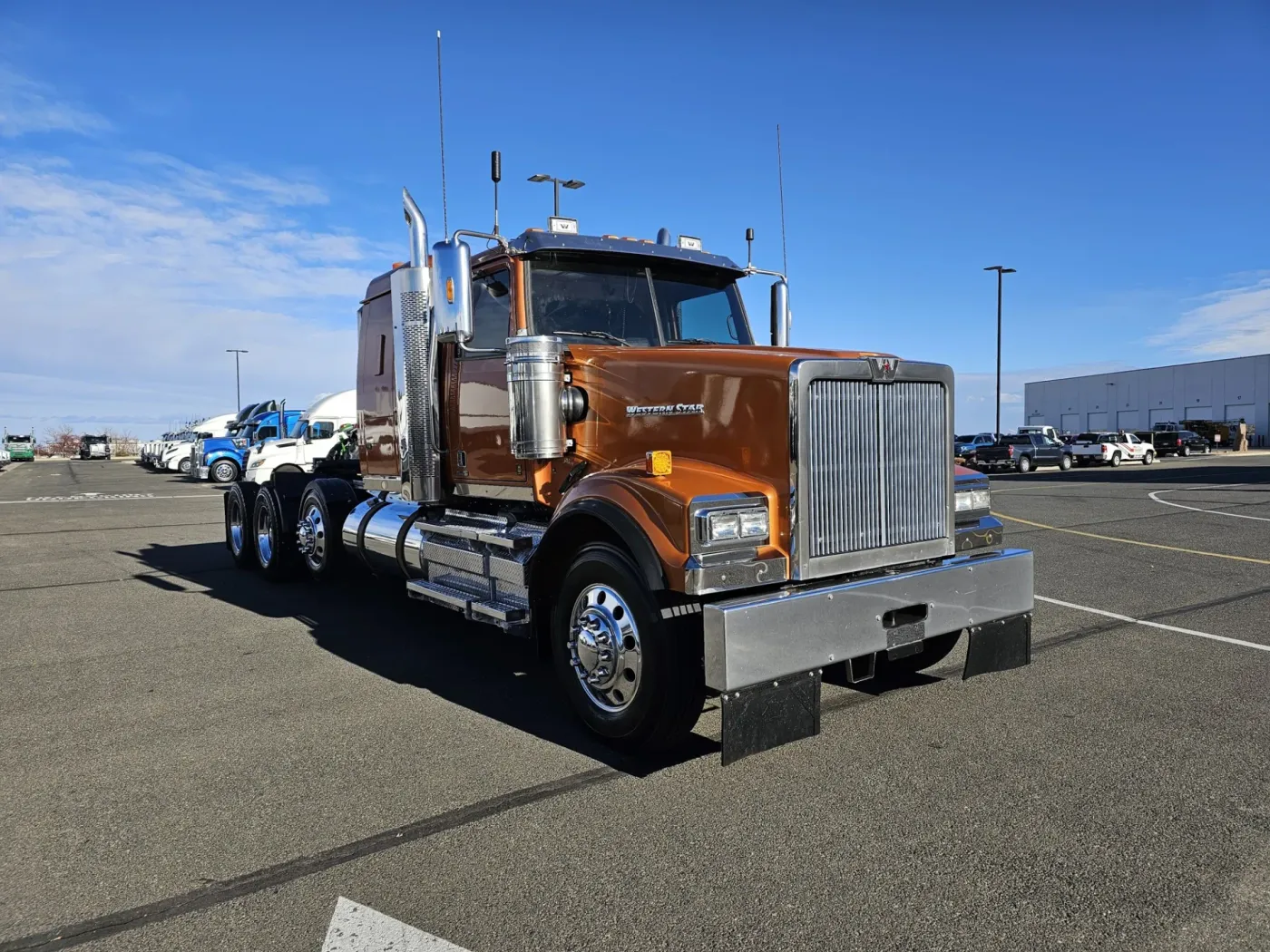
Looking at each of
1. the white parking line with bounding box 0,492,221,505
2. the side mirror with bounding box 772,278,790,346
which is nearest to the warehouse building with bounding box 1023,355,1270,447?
the white parking line with bounding box 0,492,221,505

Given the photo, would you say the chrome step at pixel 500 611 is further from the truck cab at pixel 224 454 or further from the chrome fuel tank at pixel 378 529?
the truck cab at pixel 224 454

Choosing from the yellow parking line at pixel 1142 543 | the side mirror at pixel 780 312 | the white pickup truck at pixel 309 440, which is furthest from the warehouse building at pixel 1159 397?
the side mirror at pixel 780 312

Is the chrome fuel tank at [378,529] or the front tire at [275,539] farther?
the front tire at [275,539]

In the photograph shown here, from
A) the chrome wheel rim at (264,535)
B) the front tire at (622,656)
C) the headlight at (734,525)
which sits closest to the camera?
the headlight at (734,525)

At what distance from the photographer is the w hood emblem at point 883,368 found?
426 cm

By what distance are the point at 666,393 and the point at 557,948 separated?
8.98 feet

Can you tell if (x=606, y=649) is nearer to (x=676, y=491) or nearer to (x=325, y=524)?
(x=676, y=491)

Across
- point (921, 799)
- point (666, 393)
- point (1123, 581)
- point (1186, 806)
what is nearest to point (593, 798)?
point (921, 799)

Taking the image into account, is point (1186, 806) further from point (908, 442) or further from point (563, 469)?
point (563, 469)

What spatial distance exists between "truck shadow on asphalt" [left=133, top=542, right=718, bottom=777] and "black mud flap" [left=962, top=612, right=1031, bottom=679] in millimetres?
1431

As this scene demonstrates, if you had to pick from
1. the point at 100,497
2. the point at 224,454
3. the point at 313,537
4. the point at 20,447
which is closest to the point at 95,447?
the point at 20,447

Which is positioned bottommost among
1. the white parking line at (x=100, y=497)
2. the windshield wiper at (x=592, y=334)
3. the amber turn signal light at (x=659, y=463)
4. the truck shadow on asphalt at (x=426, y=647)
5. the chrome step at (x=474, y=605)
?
the truck shadow on asphalt at (x=426, y=647)

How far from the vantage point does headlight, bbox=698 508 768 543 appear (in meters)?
3.83

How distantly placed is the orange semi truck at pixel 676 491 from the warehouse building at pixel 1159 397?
233 ft
